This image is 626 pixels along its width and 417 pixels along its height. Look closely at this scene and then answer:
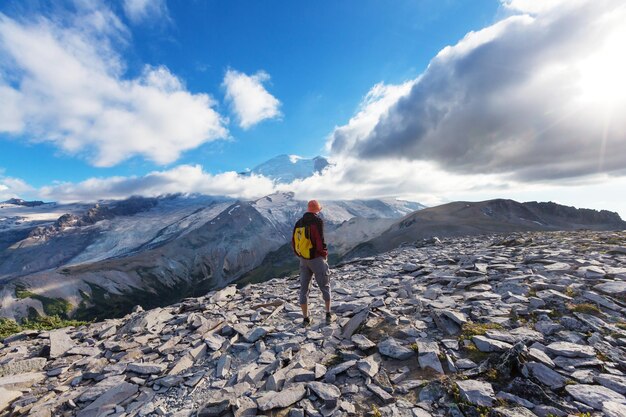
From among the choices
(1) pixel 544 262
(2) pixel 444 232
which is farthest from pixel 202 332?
(2) pixel 444 232

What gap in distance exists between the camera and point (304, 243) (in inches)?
396

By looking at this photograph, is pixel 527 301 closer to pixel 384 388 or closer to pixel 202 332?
pixel 384 388

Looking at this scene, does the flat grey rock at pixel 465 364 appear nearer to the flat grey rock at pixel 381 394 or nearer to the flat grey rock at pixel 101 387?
the flat grey rock at pixel 381 394

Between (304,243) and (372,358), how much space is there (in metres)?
4.29

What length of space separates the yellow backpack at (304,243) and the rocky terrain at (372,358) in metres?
2.38

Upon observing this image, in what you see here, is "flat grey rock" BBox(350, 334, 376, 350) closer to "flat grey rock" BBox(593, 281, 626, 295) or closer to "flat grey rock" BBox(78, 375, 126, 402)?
"flat grey rock" BBox(78, 375, 126, 402)

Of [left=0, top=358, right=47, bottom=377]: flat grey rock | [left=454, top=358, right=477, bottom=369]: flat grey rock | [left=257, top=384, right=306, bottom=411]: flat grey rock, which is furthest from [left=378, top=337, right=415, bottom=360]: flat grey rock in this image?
[left=0, top=358, right=47, bottom=377]: flat grey rock

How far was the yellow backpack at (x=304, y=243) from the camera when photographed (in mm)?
9977

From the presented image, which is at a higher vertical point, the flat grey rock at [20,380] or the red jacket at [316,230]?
the red jacket at [316,230]

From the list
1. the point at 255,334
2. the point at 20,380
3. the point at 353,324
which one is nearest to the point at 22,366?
the point at 20,380

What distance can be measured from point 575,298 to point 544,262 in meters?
5.94

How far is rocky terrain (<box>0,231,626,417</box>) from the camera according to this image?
5.29m

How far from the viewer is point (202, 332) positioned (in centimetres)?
1018

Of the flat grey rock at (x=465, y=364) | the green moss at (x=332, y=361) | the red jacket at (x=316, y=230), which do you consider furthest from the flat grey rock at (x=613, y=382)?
the red jacket at (x=316, y=230)
